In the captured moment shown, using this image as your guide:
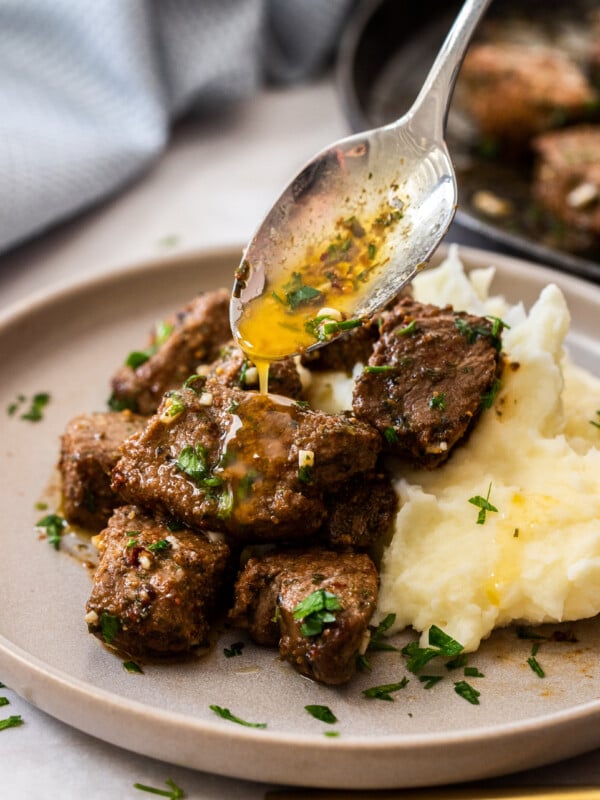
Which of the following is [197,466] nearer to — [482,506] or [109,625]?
[109,625]

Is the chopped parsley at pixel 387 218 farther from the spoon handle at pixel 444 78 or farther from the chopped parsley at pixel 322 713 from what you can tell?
the chopped parsley at pixel 322 713

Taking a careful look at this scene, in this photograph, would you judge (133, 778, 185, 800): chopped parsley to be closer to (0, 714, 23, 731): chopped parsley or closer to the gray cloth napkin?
(0, 714, 23, 731): chopped parsley

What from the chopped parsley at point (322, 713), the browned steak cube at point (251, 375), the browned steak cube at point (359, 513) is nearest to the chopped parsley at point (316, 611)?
the chopped parsley at point (322, 713)

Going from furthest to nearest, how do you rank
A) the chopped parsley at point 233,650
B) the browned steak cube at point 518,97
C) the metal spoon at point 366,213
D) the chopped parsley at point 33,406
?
the browned steak cube at point 518,97
the chopped parsley at point 33,406
the metal spoon at point 366,213
the chopped parsley at point 233,650

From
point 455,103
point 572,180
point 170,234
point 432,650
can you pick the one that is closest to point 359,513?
point 432,650

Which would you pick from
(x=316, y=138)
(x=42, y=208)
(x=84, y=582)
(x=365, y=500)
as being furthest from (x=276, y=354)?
(x=316, y=138)
